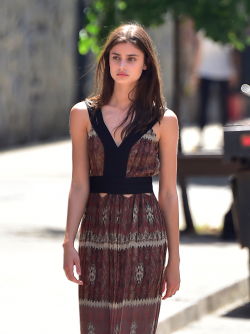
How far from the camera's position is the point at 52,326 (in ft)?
23.1

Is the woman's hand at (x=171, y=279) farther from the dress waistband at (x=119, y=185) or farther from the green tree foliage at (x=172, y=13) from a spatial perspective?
the green tree foliage at (x=172, y=13)

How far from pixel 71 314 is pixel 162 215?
2.34 m

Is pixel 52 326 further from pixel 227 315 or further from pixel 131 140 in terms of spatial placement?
pixel 131 140

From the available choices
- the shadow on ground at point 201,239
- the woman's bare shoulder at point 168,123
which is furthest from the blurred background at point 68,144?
the woman's bare shoulder at point 168,123

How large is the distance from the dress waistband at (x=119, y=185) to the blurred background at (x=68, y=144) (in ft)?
2.78

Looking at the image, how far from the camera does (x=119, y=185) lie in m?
5.11

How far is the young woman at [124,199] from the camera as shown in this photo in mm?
5070

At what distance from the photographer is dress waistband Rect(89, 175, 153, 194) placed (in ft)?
16.8

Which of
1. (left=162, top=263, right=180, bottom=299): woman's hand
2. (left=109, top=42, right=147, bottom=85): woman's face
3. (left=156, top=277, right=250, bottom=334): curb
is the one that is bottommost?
(left=156, top=277, right=250, bottom=334): curb

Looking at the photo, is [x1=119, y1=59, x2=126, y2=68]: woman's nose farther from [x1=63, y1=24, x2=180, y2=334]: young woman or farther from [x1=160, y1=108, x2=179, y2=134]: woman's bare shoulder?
[x1=160, y1=108, x2=179, y2=134]: woman's bare shoulder

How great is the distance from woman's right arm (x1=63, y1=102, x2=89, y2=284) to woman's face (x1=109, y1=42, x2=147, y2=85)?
186mm

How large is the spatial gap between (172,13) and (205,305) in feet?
11.3

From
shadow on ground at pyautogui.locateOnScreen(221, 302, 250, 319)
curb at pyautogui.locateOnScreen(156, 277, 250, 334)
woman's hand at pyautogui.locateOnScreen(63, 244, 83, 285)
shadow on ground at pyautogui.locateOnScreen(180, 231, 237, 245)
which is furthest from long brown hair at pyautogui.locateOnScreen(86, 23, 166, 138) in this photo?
shadow on ground at pyautogui.locateOnScreen(180, 231, 237, 245)

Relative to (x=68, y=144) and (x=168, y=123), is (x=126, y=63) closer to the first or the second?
(x=168, y=123)
